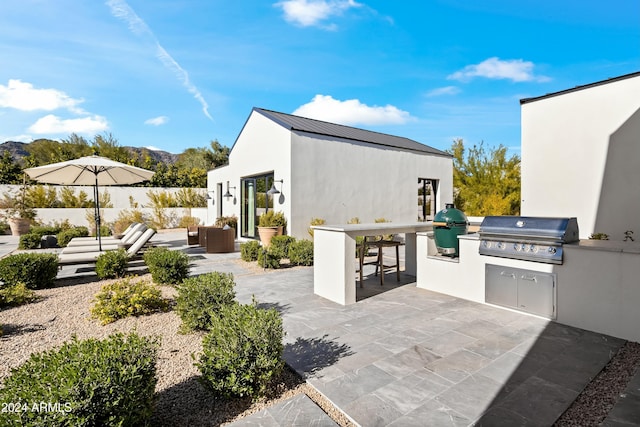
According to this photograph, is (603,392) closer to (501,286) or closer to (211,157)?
(501,286)

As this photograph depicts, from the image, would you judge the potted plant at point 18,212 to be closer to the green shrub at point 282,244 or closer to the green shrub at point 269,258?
the green shrub at point 282,244

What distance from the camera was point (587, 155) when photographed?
6.41 metres

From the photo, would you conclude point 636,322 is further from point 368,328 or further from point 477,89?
point 477,89

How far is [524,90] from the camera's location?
11570mm

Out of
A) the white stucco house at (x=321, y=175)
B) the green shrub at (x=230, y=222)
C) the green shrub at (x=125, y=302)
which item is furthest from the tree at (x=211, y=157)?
the green shrub at (x=125, y=302)

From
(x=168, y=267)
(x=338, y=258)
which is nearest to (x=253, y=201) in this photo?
(x=168, y=267)

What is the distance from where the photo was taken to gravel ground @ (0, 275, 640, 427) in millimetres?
2133

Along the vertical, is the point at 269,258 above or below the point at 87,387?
below

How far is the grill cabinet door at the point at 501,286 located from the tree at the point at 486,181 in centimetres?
998

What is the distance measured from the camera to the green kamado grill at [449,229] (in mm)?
5016

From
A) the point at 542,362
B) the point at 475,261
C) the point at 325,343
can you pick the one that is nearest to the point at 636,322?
the point at 542,362

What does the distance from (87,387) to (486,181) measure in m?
16.4

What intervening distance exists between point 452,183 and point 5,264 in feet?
52.1

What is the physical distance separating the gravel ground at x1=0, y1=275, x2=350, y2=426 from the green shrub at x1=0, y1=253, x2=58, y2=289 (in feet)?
0.67
